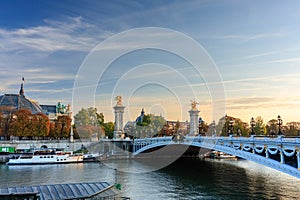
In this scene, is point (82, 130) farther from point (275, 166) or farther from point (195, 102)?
point (275, 166)

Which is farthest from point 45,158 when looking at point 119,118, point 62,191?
point 62,191

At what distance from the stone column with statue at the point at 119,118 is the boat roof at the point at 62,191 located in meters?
48.1

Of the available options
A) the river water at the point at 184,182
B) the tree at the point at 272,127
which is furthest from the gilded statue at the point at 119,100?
the river water at the point at 184,182

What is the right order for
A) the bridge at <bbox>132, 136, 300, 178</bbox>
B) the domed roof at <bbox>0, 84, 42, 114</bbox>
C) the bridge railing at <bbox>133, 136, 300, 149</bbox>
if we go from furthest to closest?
1. the domed roof at <bbox>0, 84, 42, 114</bbox>
2. the bridge railing at <bbox>133, 136, 300, 149</bbox>
3. the bridge at <bbox>132, 136, 300, 178</bbox>

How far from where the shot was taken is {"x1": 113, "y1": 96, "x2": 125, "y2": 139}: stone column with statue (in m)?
69.2

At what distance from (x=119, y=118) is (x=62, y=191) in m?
51.8

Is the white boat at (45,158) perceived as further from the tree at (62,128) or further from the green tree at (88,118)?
the green tree at (88,118)

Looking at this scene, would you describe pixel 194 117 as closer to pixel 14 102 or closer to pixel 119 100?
pixel 119 100

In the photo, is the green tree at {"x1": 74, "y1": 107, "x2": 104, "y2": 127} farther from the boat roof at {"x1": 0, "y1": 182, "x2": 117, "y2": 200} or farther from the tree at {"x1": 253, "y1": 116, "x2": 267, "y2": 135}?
the boat roof at {"x1": 0, "y1": 182, "x2": 117, "y2": 200}

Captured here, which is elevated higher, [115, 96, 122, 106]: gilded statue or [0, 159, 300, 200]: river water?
[115, 96, 122, 106]: gilded statue

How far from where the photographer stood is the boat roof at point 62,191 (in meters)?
17.8

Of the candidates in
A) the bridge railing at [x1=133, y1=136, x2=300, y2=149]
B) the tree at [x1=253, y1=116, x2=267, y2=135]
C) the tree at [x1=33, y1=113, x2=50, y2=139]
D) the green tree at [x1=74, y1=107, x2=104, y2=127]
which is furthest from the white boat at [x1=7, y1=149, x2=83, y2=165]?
the tree at [x1=253, y1=116, x2=267, y2=135]

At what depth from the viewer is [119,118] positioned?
232 ft

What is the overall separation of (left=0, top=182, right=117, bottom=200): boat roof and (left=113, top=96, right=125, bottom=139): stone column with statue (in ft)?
158
